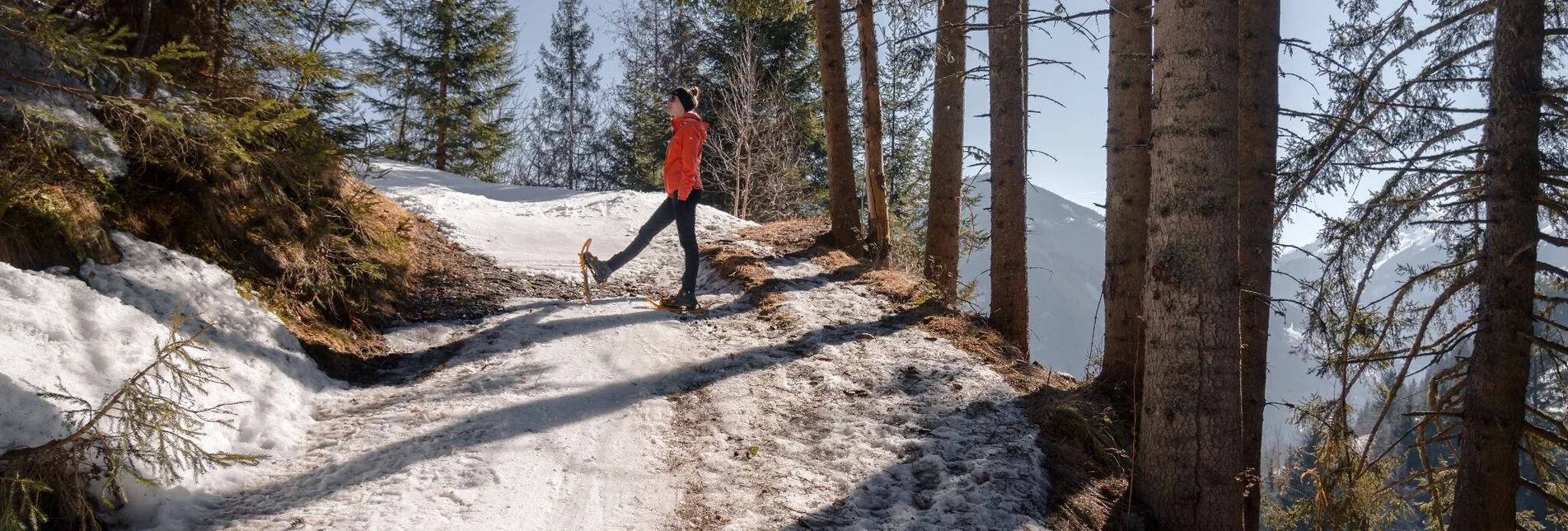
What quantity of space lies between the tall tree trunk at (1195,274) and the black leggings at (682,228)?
412cm

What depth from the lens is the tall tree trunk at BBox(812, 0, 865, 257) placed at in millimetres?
9680

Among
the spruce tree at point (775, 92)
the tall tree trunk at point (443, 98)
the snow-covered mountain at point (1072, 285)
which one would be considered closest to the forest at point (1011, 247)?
the spruce tree at point (775, 92)

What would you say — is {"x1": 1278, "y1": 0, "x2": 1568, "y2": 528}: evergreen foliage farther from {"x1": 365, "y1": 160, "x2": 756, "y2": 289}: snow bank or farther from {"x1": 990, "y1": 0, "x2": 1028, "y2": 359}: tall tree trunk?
{"x1": 365, "y1": 160, "x2": 756, "y2": 289}: snow bank

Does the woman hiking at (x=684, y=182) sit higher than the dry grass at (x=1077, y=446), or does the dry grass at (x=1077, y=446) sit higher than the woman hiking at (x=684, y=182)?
the woman hiking at (x=684, y=182)

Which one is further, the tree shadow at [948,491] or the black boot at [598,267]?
the black boot at [598,267]

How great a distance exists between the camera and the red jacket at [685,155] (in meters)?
6.77

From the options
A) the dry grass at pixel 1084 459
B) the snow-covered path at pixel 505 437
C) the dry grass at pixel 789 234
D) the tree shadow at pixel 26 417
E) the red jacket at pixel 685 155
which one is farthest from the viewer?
the dry grass at pixel 789 234

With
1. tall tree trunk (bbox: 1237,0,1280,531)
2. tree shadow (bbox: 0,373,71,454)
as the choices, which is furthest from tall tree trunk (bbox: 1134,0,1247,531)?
tree shadow (bbox: 0,373,71,454)

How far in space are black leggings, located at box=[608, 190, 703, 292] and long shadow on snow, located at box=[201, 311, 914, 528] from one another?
1.36 metres

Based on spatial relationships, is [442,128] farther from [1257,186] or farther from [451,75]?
[1257,186]

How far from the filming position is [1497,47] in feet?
16.9

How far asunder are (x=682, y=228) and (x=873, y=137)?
12.8ft

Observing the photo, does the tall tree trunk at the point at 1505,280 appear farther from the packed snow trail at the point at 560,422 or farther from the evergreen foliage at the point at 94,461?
the evergreen foliage at the point at 94,461

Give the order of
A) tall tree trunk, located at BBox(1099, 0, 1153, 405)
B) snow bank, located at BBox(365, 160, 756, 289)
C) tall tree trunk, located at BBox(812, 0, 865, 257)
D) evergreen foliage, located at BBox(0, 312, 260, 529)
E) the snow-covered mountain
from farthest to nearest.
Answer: the snow-covered mountain < tall tree trunk, located at BBox(812, 0, 865, 257) < snow bank, located at BBox(365, 160, 756, 289) < tall tree trunk, located at BBox(1099, 0, 1153, 405) < evergreen foliage, located at BBox(0, 312, 260, 529)
